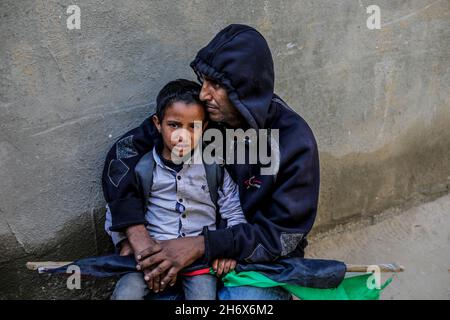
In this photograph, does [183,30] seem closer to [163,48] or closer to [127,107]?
[163,48]

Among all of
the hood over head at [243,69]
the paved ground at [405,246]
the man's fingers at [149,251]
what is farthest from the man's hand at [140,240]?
the paved ground at [405,246]

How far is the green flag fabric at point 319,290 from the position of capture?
2.73 m

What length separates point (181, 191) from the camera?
2852 mm

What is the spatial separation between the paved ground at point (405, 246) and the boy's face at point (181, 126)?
1.70 metres

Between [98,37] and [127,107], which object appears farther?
[127,107]

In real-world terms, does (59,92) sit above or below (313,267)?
above

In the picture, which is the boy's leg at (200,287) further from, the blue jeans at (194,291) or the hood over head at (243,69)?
the hood over head at (243,69)

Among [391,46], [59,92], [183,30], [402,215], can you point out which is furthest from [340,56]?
[59,92]

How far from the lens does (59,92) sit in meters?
2.95

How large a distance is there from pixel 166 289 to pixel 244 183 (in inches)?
23.8

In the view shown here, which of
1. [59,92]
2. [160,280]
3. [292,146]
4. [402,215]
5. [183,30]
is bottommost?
[402,215]

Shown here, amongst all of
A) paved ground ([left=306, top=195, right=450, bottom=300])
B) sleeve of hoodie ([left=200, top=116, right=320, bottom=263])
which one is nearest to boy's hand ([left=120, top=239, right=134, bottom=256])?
sleeve of hoodie ([left=200, top=116, right=320, bottom=263])

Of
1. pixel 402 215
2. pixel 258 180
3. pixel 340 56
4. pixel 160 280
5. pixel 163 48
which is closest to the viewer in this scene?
pixel 160 280

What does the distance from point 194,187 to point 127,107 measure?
0.61m
